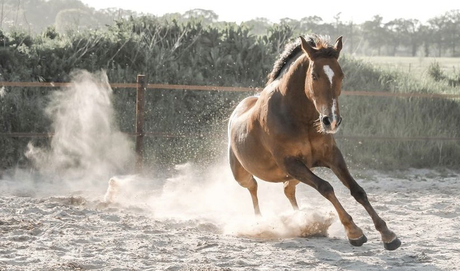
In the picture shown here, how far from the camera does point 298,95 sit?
5699 millimetres

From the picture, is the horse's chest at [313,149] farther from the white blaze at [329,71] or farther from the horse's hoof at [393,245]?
the horse's hoof at [393,245]

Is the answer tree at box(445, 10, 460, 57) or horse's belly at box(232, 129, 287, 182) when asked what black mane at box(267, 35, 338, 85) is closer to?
horse's belly at box(232, 129, 287, 182)

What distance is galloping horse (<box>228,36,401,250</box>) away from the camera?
17.1ft

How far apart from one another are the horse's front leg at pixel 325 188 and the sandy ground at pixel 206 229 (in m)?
0.18

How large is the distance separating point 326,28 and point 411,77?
4315 centimetres

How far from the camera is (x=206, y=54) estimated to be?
44.0 ft

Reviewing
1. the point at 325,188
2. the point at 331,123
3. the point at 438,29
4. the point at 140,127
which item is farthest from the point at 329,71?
the point at 438,29

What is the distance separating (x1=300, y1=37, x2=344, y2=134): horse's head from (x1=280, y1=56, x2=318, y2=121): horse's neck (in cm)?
17

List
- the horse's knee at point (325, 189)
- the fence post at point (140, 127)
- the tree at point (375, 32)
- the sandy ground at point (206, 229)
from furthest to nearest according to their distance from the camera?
the tree at point (375, 32)
the fence post at point (140, 127)
the horse's knee at point (325, 189)
the sandy ground at point (206, 229)

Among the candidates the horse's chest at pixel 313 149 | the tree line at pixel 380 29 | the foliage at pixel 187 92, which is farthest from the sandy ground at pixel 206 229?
the tree line at pixel 380 29

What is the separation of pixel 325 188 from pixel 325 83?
84cm

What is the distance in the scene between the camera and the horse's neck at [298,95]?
5.62 metres

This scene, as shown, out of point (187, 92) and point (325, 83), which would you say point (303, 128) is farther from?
point (187, 92)

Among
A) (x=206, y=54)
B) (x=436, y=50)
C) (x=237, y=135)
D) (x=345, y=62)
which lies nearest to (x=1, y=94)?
(x=206, y=54)
